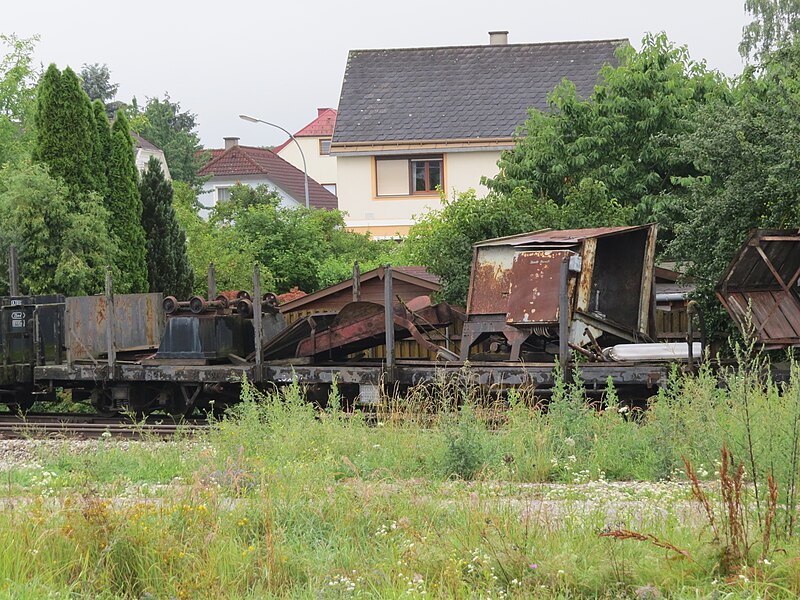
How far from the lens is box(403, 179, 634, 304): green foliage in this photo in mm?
18922

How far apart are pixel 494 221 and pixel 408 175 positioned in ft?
58.0

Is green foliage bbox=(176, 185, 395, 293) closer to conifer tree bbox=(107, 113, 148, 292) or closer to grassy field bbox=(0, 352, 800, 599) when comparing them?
conifer tree bbox=(107, 113, 148, 292)

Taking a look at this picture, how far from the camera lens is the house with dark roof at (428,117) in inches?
1412

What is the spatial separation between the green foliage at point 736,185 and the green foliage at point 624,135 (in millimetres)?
5852

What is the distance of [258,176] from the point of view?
217ft

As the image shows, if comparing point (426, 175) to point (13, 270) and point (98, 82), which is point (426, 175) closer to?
point (13, 270)

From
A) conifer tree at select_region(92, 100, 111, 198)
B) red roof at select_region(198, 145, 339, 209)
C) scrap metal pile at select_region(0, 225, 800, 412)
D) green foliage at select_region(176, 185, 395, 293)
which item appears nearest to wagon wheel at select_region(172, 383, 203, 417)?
scrap metal pile at select_region(0, 225, 800, 412)

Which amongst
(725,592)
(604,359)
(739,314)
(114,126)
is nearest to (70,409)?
(114,126)

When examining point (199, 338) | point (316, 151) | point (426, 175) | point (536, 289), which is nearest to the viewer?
point (536, 289)

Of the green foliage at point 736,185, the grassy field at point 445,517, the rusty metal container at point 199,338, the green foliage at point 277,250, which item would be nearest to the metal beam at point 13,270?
the rusty metal container at point 199,338

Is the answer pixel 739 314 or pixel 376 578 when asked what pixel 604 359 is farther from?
pixel 376 578

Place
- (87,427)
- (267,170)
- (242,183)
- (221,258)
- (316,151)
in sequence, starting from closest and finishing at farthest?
(87,427) → (221,258) → (242,183) → (267,170) → (316,151)

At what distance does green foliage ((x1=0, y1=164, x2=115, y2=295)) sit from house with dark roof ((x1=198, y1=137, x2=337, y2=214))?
139ft

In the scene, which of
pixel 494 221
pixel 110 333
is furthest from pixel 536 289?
pixel 110 333
